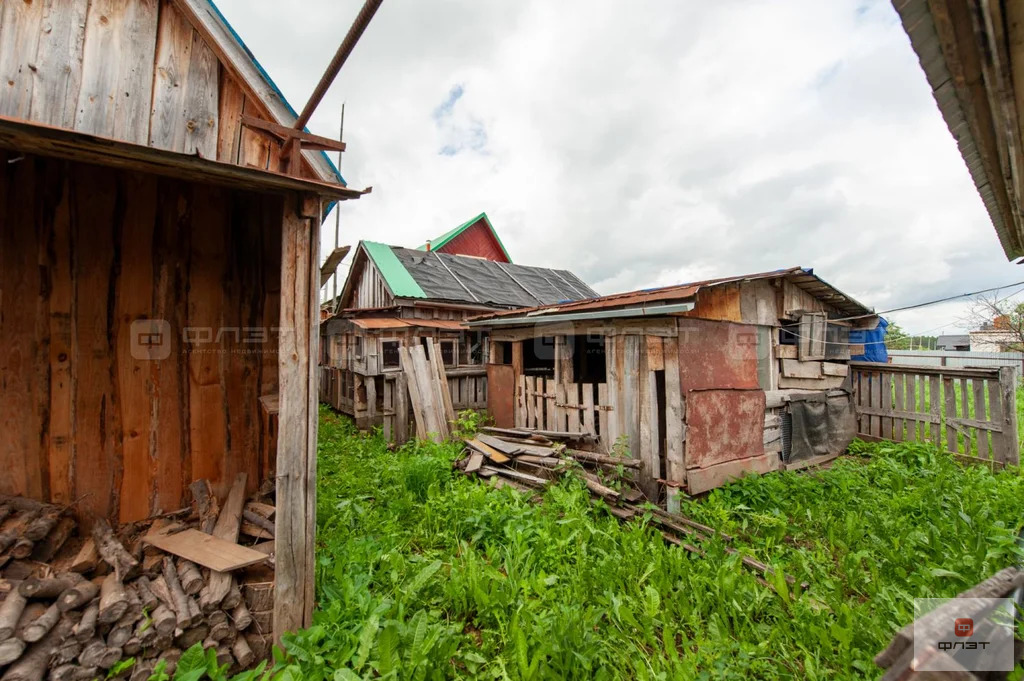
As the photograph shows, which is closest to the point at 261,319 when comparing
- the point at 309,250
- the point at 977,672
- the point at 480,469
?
the point at 309,250

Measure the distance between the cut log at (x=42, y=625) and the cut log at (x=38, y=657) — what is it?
3 cm

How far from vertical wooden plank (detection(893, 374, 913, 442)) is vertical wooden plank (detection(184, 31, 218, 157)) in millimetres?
10839

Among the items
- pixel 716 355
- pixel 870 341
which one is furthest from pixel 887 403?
pixel 716 355

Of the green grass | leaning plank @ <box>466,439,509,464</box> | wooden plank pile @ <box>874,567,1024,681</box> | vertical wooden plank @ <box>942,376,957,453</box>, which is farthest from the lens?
vertical wooden plank @ <box>942,376,957,453</box>

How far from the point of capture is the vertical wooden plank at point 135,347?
11.0 feet

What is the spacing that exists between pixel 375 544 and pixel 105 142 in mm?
3729

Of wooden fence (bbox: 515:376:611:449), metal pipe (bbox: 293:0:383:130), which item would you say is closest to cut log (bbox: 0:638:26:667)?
metal pipe (bbox: 293:0:383:130)

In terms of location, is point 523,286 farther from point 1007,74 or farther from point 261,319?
point 1007,74

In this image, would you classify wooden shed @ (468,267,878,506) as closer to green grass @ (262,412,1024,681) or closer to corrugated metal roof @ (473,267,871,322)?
corrugated metal roof @ (473,267,871,322)

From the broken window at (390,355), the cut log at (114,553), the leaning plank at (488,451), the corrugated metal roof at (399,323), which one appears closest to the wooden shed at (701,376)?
the leaning plank at (488,451)

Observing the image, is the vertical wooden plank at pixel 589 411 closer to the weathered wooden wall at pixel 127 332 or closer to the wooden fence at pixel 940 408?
the weathered wooden wall at pixel 127 332

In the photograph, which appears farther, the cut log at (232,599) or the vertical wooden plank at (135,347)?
the vertical wooden plank at (135,347)

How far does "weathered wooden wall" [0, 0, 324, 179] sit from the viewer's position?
227 cm

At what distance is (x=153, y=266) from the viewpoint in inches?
136
